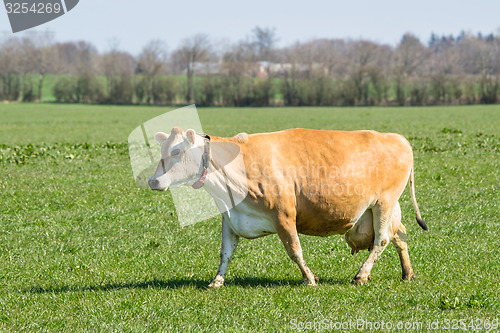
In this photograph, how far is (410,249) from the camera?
9.12 meters

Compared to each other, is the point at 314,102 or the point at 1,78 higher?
the point at 1,78

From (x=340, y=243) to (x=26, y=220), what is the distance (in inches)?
240

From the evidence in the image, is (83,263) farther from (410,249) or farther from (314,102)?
(314,102)

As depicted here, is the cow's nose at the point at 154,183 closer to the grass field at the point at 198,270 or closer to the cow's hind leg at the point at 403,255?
the grass field at the point at 198,270

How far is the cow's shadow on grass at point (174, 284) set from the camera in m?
7.41

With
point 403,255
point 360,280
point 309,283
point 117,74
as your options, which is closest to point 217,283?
point 309,283

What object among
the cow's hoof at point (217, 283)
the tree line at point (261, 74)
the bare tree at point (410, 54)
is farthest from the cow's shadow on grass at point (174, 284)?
the bare tree at point (410, 54)

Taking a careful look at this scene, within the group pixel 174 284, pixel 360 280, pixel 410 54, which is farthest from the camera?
pixel 410 54

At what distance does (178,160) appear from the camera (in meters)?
6.43

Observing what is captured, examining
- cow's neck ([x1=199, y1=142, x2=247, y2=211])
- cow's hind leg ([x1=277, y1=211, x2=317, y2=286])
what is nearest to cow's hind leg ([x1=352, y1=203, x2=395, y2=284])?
cow's hind leg ([x1=277, y1=211, x2=317, y2=286])

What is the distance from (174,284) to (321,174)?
7.95ft

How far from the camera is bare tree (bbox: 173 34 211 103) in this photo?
111244 mm

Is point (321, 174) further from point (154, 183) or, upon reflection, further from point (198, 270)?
point (198, 270)

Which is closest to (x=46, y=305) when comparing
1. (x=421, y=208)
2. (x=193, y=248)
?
(x=193, y=248)
